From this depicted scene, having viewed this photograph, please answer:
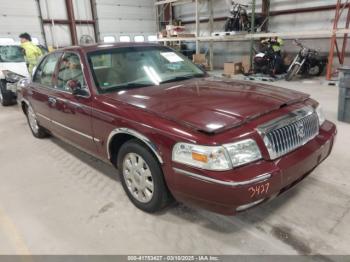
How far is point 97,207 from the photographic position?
2.51 meters

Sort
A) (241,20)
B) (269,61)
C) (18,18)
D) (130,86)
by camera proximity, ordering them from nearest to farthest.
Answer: (130,86)
(269,61)
(241,20)
(18,18)

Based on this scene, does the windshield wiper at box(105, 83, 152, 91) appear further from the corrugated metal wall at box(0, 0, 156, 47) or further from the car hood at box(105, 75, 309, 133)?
the corrugated metal wall at box(0, 0, 156, 47)

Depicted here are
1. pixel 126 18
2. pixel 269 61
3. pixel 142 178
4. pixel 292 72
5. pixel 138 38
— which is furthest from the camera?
pixel 138 38

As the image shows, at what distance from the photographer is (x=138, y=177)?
2.30 metres

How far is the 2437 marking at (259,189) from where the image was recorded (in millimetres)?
1696

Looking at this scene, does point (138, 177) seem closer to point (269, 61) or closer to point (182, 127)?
point (182, 127)

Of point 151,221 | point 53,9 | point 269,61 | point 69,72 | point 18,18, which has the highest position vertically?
point 53,9

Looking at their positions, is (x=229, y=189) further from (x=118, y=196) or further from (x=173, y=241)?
(x=118, y=196)

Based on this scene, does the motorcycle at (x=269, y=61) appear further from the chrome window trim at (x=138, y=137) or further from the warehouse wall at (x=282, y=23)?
the chrome window trim at (x=138, y=137)

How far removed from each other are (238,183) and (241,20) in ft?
30.8

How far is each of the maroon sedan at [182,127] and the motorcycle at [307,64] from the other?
5884 millimetres

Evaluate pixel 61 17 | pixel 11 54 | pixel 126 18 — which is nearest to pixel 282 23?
pixel 126 18

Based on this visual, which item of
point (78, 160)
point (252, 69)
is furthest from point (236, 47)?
point (78, 160)

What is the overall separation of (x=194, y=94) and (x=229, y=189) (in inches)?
37.8
